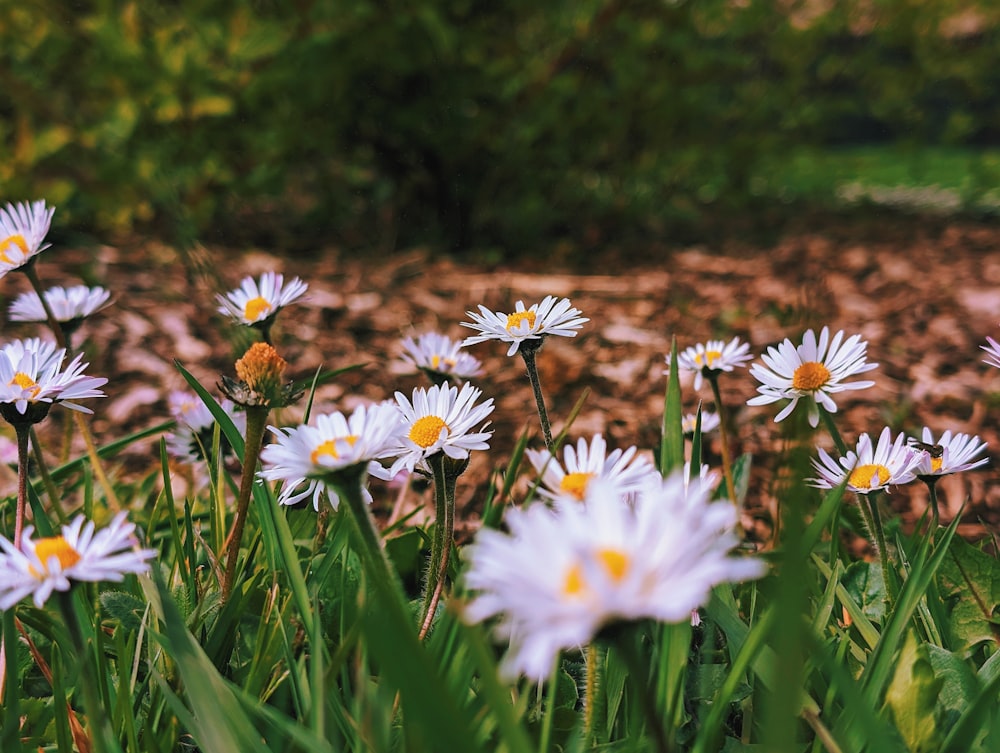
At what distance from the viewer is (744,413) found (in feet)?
5.57

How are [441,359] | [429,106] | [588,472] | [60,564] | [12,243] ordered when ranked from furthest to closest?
[429,106] < [441,359] < [12,243] < [588,472] < [60,564]

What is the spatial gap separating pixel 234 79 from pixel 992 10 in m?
2.90

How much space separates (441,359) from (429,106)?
6.82 ft

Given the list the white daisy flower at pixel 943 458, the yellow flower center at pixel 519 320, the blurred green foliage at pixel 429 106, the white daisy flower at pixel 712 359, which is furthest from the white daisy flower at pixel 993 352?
the blurred green foliage at pixel 429 106

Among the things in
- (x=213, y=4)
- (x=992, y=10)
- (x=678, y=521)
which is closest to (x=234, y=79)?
(x=213, y=4)

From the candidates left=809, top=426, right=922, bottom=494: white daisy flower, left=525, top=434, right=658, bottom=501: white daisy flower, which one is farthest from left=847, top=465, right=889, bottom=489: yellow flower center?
left=525, top=434, right=658, bottom=501: white daisy flower

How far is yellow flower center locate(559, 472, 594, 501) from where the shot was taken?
0.58 meters

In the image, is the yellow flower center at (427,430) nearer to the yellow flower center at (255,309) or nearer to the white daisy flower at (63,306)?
the yellow flower center at (255,309)

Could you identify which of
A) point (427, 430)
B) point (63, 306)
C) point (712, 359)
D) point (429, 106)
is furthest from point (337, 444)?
point (429, 106)

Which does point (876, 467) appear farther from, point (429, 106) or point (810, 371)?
point (429, 106)

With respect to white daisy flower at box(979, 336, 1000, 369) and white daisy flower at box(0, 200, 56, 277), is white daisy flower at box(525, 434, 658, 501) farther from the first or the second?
white daisy flower at box(0, 200, 56, 277)

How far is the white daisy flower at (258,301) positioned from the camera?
36.1 inches

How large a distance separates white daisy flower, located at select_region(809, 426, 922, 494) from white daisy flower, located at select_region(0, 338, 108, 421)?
2.01ft

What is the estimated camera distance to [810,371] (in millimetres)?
778
